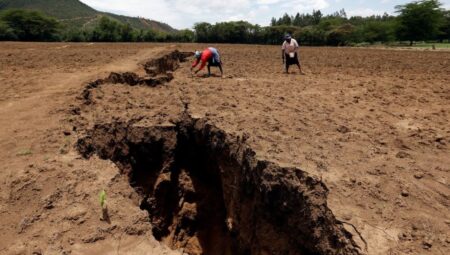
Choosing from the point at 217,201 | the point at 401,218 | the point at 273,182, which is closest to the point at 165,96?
the point at 217,201

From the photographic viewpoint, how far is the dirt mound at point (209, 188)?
4145mm

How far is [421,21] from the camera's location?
4509 centimetres

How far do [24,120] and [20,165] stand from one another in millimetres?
2085

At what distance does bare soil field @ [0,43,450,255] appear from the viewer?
141 inches

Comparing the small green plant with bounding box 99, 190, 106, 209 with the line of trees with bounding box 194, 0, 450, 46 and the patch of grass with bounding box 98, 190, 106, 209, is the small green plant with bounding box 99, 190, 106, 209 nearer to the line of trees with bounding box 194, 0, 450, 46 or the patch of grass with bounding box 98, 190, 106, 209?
the patch of grass with bounding box 98, 190, 106, 209

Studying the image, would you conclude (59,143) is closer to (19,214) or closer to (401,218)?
(19,214)

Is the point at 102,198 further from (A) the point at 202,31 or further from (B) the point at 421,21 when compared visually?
(A) the point at 202,31

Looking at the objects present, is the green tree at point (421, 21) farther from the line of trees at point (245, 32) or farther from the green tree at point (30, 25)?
the green tree at point (30, 25)

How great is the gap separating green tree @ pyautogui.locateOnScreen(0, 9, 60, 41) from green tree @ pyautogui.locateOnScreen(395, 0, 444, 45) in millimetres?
42863

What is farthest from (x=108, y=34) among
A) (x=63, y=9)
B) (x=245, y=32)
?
(x=63, y=9)

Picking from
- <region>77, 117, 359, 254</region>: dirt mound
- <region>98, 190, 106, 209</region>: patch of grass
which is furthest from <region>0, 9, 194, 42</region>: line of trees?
<region>98, 190, 106, 209</region>: patch of grass

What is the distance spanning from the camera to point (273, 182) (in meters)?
4.27

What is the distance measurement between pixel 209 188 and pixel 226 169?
1.17m

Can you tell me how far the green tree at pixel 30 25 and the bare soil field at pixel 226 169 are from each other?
40.0 meters
